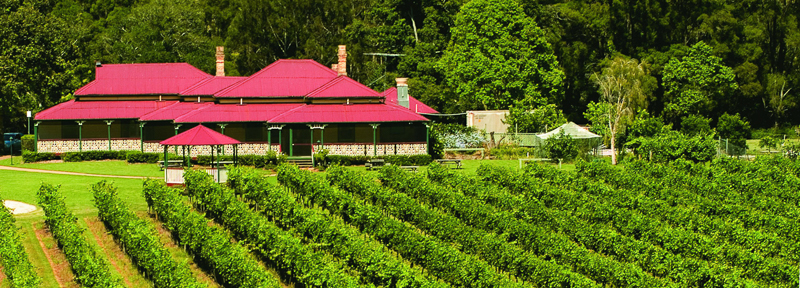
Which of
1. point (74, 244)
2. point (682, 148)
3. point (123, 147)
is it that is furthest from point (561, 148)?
point (74, 244)

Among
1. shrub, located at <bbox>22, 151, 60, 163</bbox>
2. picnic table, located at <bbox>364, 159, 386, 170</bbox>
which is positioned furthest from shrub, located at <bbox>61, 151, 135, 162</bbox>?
picnic table, located at <bbox>364, 159, 386, 170</bbox>

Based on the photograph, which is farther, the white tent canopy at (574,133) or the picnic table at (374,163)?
the white tent canopy at (574,133)

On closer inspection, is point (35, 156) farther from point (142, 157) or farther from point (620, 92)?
point (620, 92)

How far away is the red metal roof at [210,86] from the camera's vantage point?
55656mm

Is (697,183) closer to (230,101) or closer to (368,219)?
(368,219)

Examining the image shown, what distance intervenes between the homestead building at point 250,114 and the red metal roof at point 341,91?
57 mm

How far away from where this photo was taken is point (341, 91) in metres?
53.2

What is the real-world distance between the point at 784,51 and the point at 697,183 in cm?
3767

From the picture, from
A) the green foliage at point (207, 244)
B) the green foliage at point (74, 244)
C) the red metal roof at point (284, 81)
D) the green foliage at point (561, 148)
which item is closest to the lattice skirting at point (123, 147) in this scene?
the red metal roof at point (284, 81)

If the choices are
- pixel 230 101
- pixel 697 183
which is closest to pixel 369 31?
pixel 230 101

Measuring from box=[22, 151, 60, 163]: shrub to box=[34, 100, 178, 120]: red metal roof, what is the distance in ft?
7.95

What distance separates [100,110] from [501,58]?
25.7 metres

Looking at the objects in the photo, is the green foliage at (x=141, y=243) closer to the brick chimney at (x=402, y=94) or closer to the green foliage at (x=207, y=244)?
the green foliage at (x=207, y=244)

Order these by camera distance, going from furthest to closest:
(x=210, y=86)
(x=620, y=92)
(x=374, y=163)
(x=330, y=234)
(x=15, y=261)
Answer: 1. (x=620, y=92)
2. (x=210, y=86)
3. (x=374, y=163)
4. (x=330, y=234)
5. (x=15, y=261)
